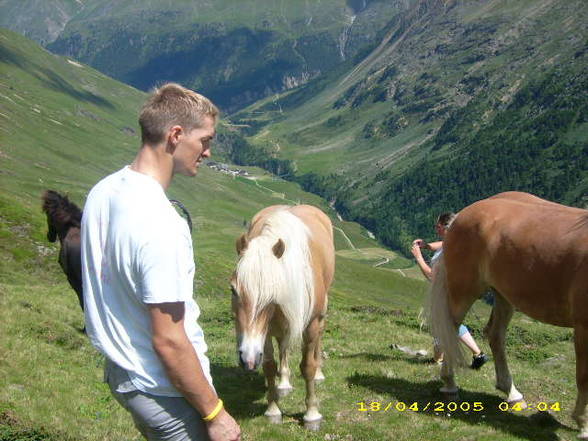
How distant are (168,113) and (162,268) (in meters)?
1.31

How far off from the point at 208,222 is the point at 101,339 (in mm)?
185151

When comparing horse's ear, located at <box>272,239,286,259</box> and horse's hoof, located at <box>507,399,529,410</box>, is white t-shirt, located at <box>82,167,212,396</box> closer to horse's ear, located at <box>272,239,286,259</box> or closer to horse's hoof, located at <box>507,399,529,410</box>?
horse's ear, located at <box>272,239,286,259</box>

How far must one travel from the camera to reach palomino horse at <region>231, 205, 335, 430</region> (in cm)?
779

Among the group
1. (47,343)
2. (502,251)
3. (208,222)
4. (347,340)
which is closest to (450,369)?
(502,251)

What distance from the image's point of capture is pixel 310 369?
33.4 ft

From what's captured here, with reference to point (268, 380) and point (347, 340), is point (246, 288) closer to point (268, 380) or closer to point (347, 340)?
point (268, 380)

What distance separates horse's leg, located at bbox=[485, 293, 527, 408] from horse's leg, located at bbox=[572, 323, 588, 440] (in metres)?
1.67

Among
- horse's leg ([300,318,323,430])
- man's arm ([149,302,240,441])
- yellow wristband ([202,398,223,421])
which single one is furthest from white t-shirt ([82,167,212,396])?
horse's leg ([300,318,323,430])

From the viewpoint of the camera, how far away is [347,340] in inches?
733

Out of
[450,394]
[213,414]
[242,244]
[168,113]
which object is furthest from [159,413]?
[450,394]

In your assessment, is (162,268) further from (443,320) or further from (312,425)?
(443,320)

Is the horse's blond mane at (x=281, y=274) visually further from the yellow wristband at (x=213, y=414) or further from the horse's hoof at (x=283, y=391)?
the horse's hoof at (x=283, y=391)

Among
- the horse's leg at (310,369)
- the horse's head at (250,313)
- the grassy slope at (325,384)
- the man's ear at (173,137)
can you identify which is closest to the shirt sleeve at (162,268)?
the man's ear at (173,137)

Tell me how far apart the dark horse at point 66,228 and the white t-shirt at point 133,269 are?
9160 millimetres
